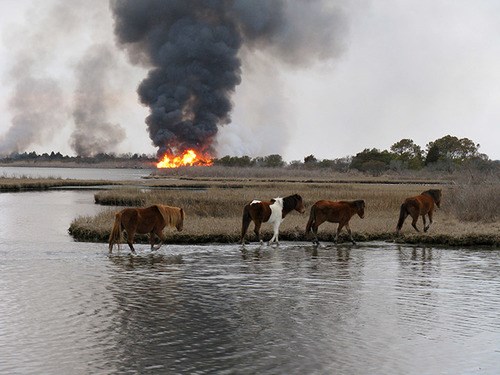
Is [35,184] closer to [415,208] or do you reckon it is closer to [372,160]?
[415,208]

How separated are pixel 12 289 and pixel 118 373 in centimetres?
650

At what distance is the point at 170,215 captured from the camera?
20641 mm

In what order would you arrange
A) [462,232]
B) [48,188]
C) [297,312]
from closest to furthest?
[297,312] < [462,232] < [48,188]

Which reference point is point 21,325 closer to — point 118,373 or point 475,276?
point 118,373

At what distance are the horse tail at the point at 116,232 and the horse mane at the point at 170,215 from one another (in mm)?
1240

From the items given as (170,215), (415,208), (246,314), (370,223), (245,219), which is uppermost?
(415,208)

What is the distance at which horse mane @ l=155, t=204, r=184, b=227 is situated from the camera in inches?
795

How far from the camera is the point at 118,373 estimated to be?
845 cm

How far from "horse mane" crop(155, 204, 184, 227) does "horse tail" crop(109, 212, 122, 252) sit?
1.24m

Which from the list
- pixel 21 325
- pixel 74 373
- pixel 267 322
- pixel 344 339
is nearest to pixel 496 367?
pixel 344 339

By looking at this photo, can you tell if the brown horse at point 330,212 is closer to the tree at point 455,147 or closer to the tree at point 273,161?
the tree at point 455,147

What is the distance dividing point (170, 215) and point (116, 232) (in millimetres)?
1809

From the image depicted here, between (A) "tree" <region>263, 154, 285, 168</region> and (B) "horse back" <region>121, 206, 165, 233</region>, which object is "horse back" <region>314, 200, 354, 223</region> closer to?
(B) "horse back" <region>121, 206, 165, 233</region>

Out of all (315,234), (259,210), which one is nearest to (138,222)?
(259,210)
